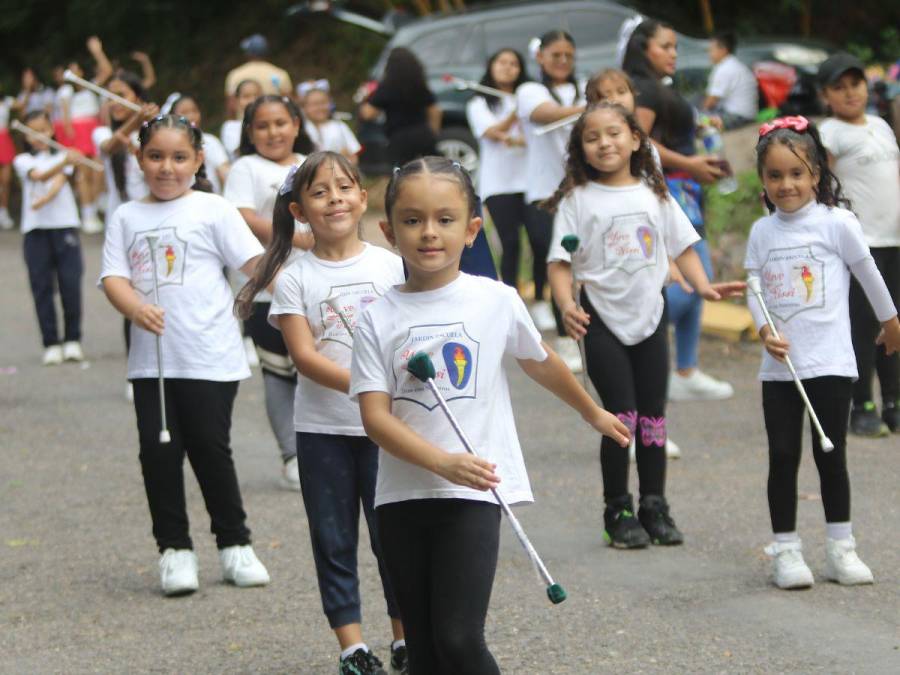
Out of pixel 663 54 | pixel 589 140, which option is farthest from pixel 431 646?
pixel 663 54

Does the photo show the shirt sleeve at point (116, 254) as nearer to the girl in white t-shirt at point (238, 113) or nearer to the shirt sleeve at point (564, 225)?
the shirt sleeve at point (564, 225)

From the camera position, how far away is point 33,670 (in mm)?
4949

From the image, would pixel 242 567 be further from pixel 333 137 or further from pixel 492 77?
pixel 333 137

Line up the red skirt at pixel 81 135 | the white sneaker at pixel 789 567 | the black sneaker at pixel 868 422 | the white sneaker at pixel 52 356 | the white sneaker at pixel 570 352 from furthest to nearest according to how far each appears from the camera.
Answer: the red skirt at pixel 81 135 < the white sneaker at pixel 52 356 < the white sneaker at pixel 570 352 < the black sneaker at pixel 868 422 < the white sneaker at pixel 789 567

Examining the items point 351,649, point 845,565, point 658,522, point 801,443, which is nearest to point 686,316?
point 658,522

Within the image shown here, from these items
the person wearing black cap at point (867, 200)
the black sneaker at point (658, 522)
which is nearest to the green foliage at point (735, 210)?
the person wearing black cap at point (867, 200)

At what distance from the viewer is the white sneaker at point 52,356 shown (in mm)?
11273

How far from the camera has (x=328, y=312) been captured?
4.72 metres

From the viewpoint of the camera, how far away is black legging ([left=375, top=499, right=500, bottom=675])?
12.5ft

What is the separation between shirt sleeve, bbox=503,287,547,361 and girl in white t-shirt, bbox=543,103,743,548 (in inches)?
83.3

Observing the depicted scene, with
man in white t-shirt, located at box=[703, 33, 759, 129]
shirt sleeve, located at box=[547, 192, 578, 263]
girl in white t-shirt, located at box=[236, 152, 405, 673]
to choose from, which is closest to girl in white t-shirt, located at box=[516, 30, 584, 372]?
shirt sleeve, located at box=[547, 192, 578, 263]

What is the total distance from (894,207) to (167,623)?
14.1ft

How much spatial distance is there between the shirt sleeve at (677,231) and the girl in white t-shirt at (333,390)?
5.80 ft

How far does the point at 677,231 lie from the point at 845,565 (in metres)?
1.50
